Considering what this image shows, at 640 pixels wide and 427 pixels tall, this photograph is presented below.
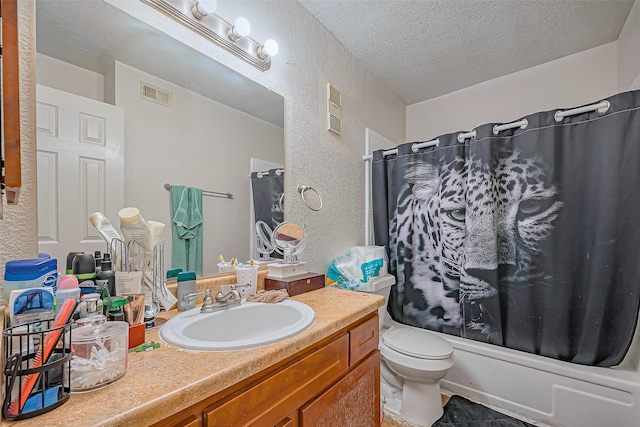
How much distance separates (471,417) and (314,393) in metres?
1.29

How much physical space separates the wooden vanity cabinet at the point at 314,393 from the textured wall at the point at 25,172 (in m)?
0.60

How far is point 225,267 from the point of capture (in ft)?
4.11

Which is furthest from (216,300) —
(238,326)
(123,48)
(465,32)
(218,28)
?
(465,32)

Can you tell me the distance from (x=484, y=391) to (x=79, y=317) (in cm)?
205

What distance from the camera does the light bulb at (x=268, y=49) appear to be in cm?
138

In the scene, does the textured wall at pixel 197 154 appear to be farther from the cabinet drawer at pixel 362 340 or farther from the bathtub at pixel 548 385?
the bathtub at pixel 548 385

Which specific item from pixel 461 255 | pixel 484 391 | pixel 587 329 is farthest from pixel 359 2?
pixel 484 391

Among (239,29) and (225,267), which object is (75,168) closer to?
(225,267)

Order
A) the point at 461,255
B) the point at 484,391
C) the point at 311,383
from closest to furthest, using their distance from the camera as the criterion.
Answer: the point at 311,383 → the point at 484,391 → the point at 461,255

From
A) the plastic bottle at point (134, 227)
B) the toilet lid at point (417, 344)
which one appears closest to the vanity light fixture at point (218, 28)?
the plastic bottle at point (134, 227)

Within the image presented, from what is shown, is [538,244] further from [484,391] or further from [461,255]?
[484,391]

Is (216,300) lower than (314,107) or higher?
lower

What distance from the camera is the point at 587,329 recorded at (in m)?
1.51

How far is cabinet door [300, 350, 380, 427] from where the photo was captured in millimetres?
844
